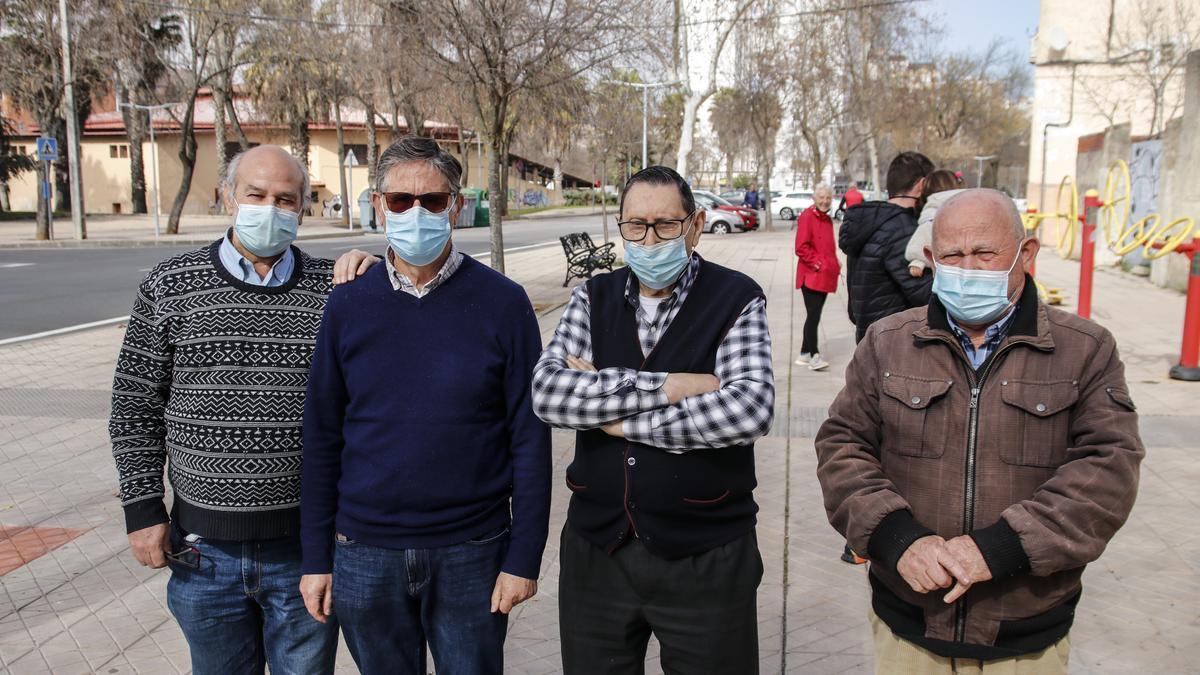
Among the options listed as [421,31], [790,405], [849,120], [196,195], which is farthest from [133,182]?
[790,405]

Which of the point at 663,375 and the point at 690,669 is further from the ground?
the point at 663,375

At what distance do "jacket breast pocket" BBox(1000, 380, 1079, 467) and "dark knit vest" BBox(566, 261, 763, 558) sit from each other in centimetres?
Answer: 65

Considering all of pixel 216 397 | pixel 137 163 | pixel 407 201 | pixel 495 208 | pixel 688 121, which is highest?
pixel 688 121

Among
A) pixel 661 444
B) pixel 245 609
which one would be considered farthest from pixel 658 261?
pixel 245 609

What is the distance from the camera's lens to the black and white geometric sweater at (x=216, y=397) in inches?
101

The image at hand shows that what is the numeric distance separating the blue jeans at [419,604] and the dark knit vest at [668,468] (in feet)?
0.97

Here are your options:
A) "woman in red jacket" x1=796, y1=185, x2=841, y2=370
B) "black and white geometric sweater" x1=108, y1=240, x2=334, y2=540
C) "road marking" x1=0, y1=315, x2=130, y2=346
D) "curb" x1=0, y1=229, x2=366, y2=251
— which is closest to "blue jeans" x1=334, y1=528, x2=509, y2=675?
"black and white geometric sweater" x1=108, y1=240, x2=334, y2=540

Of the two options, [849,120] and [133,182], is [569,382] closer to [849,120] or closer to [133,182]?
[849,120]

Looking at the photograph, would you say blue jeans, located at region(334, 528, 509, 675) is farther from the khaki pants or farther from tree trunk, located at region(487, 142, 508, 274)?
tree trunk, located at region(487, 142, 508, 274)

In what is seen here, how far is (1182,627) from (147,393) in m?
4.03

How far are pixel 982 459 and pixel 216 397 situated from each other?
1903mm

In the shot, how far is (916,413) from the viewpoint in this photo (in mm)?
2291

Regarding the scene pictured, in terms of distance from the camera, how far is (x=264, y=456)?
2.59 meters

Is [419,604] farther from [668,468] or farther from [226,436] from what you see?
[668,468]
